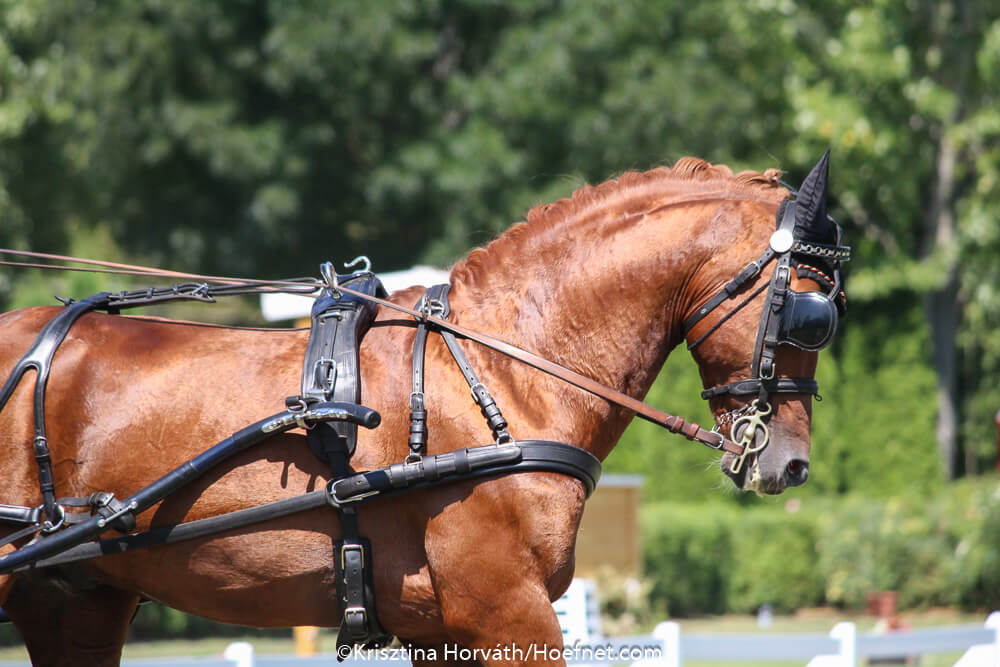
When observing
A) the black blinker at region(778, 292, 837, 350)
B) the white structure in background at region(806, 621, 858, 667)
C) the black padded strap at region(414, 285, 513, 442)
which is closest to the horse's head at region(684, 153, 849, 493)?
the black blinker at region(778, 292, 837, 350)

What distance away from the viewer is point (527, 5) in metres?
18.2

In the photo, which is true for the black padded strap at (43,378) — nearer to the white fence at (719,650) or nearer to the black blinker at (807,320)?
the white fence at (719,650)

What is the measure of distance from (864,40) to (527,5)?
529 cm

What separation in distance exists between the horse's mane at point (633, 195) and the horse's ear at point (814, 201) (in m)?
0.19

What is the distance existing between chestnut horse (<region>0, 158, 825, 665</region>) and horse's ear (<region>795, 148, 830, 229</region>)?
13cm

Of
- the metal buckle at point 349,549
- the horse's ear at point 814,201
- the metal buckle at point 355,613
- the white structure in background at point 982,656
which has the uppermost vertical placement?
the horse's ear at point 814,201

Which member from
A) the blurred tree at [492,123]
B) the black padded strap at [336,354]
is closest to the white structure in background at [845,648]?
the black padded strap at [336,354]

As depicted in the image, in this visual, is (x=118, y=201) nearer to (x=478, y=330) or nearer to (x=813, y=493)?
(x=813, y=493)

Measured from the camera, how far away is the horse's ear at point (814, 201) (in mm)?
3465

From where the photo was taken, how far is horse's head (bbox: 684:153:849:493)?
3.45 metres

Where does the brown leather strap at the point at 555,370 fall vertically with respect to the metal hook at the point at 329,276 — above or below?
below

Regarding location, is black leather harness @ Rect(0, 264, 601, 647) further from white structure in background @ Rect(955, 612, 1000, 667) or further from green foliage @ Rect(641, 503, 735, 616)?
green foliage @ Rect(641, 503, 735, 616)

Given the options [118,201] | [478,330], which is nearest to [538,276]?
[478,330]

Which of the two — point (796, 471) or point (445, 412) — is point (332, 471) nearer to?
point (445, 412)
